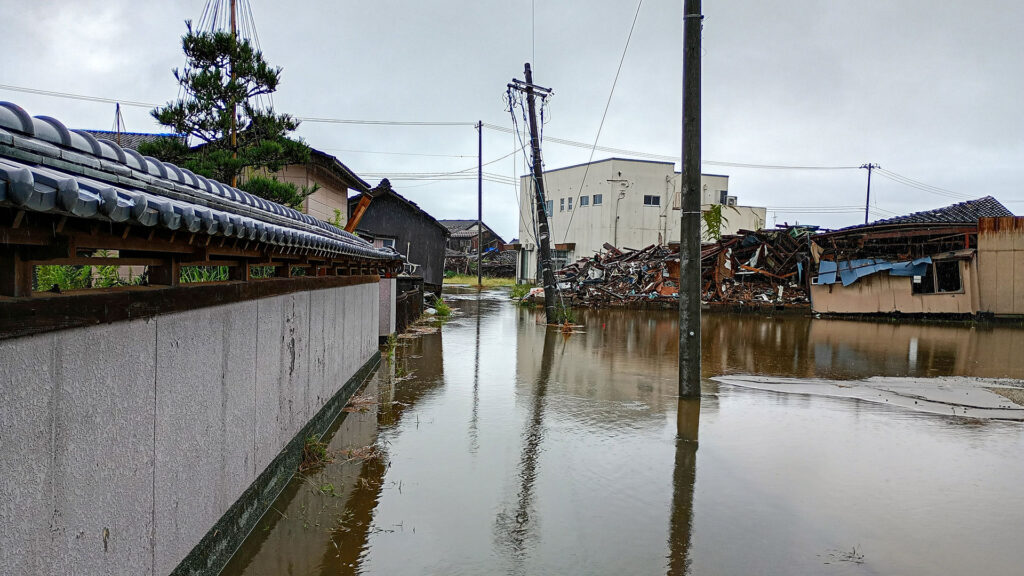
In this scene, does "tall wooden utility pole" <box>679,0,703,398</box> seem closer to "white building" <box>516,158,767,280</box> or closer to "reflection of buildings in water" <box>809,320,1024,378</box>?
"reflection of buildings in water" <box>809,320,1024,378</box>

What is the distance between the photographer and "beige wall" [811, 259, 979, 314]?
69.1ft

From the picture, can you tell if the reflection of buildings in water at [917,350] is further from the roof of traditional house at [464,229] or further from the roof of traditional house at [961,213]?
the roof of traditional house at [464,229]

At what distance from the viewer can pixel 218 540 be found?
380cm

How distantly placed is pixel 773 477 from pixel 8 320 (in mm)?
5549

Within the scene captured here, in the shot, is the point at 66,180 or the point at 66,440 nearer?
the point at 66,180

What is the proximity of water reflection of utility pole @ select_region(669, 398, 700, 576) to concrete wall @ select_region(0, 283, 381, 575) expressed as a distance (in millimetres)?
2887

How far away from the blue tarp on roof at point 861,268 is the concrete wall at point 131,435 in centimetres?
2326

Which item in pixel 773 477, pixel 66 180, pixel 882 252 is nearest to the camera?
pixel 66 180

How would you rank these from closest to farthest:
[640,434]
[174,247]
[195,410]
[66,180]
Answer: [66,180] < [174,247] < [195,410] < [640,434]

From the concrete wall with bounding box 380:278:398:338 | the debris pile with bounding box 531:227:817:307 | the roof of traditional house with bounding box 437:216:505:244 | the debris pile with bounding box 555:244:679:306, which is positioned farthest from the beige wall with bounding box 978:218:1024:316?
the roof of traditional house with bounding box 437:216:505:244

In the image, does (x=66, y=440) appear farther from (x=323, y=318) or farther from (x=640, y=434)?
(x=640, y=434)

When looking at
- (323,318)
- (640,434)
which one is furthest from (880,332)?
(323,318)

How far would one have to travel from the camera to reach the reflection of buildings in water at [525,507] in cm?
417

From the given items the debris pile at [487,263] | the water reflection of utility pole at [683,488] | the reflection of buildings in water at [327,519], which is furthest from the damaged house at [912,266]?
the debris pile at [487,263]
